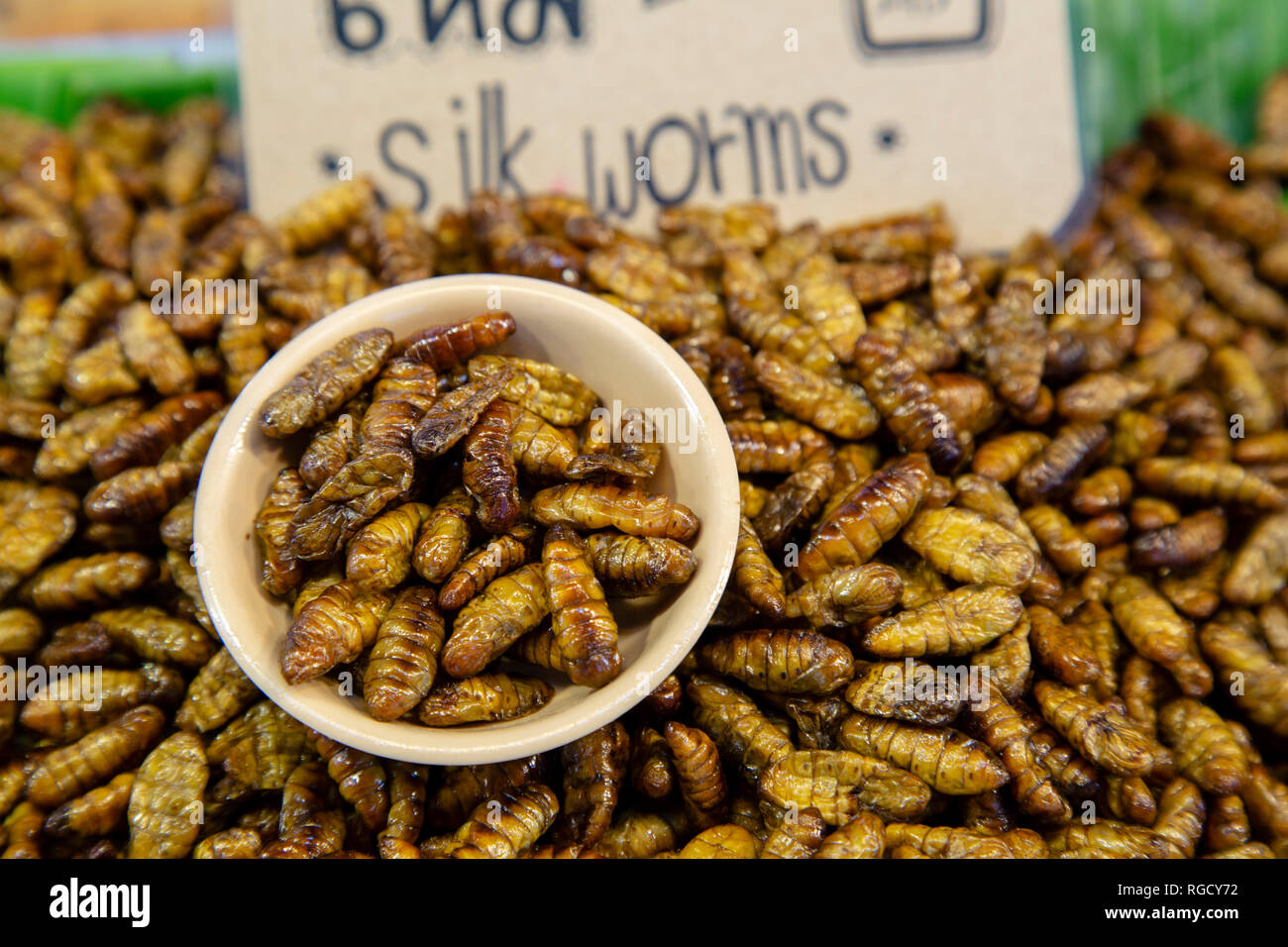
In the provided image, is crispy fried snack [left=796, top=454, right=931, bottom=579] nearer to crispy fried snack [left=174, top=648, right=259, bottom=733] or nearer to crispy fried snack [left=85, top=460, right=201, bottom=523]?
crispy fried snack [left=174, top=648, right=259, bottom=733]

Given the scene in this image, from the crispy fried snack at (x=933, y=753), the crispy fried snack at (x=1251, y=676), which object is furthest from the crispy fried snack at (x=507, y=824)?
the crispy fried snack at (x=1251, y=676)

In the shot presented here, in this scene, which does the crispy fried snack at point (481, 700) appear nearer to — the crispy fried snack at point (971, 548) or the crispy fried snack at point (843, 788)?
the crispy fried snack at point (843, 788)

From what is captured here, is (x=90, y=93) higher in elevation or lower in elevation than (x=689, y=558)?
higher

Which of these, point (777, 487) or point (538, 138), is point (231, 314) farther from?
point (777, 487)

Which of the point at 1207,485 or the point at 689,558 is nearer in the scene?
the point at 689,558
